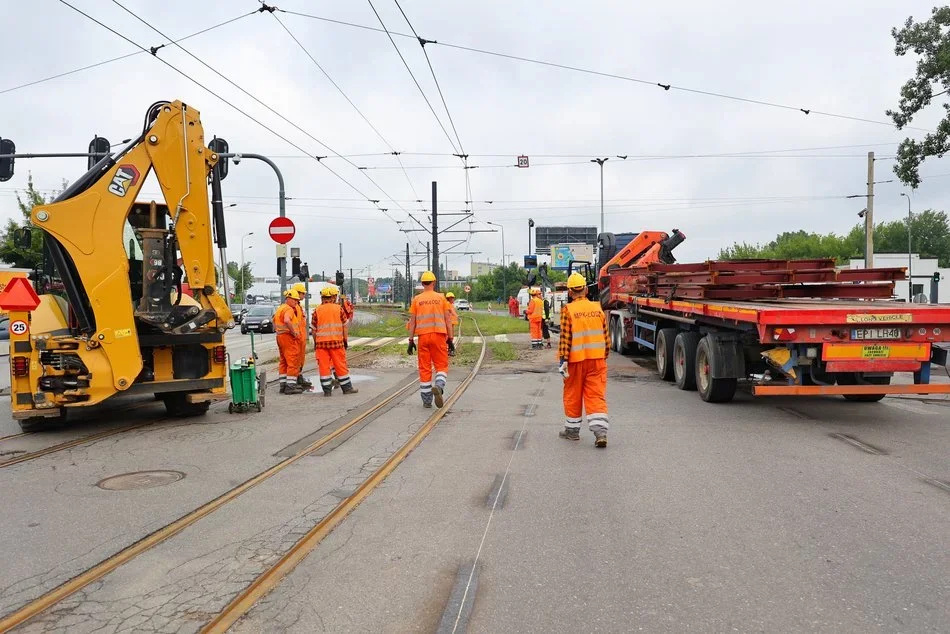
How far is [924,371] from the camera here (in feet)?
27.9

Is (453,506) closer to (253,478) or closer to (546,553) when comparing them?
(546,553)

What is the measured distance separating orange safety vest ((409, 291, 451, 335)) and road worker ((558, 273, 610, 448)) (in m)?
2.67

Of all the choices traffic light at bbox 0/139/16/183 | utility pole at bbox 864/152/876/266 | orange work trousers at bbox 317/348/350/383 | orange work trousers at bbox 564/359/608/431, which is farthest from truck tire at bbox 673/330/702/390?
utility pole at bbox 864/152/876/266

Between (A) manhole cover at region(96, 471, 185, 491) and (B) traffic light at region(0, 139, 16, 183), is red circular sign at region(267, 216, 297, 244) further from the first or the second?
(A) manhole cover at region(96, 471, 185, 491)

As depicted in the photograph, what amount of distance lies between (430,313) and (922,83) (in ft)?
64.4

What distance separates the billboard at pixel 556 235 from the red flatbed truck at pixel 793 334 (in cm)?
4880

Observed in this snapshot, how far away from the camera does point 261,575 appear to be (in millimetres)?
4000

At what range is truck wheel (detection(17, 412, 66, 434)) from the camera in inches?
333

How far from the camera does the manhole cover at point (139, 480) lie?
5.91 metres

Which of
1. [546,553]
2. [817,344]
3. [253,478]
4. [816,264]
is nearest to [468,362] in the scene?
[816,264]

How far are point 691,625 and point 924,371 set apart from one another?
261 inches

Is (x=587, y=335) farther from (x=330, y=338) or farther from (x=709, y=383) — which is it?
(x=330, y=338)

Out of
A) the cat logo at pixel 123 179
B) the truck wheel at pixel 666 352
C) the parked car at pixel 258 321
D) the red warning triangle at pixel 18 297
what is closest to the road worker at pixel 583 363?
the cat logo at pixel 123 179

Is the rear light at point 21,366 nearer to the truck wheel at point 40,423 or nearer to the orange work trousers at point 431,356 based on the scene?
the truck wheel at point 40,423
